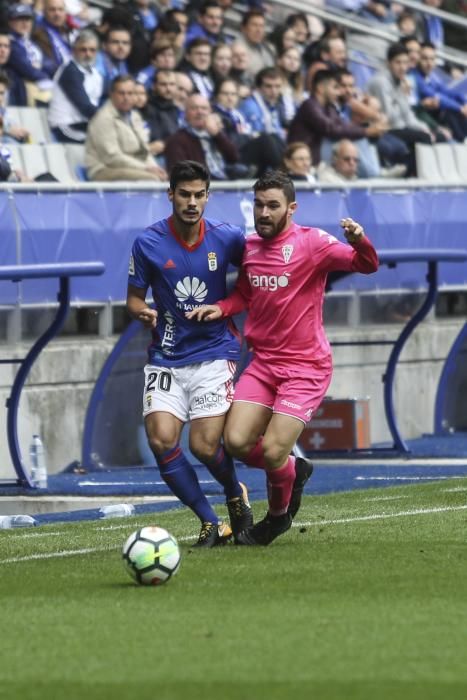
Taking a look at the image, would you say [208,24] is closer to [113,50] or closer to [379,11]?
[113,50]

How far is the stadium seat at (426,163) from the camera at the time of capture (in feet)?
66.0

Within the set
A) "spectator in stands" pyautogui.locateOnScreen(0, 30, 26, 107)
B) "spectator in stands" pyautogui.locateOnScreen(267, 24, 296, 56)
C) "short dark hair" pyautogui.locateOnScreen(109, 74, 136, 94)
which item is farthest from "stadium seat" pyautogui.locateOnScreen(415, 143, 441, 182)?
"spectator in stands" pyautogui.locateOnScreen(0, 30, 26, 107)

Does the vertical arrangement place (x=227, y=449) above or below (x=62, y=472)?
above

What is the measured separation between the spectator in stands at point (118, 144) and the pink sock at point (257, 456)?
6.81m

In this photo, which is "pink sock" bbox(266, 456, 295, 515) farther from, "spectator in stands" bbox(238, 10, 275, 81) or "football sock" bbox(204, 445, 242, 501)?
"spectator in stands" bbox(238, 10, 275, 81)

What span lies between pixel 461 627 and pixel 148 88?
11952mm

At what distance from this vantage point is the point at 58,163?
53.9 ft

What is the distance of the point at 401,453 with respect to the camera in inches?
633

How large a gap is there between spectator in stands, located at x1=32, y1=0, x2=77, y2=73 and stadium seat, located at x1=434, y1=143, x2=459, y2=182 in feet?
14.7

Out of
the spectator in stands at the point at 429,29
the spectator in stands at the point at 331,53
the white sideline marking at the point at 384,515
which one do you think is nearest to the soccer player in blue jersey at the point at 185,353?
the white sideline marking at the point at 384,515

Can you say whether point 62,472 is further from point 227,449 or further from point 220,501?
point 227,449

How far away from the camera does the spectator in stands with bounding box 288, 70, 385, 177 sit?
63.2 feet

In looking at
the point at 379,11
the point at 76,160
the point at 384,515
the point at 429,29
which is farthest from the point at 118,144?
the point at 429,29

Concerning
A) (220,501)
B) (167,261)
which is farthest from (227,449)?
(220,501)
